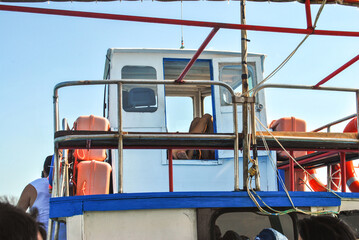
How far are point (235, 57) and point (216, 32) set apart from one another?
4005mm

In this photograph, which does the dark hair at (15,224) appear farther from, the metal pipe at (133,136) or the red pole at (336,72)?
the red pole at (336,72)

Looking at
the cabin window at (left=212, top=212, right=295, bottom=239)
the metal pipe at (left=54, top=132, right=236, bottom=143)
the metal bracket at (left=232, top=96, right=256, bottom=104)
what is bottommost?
the cabin window at (left=212, top=212, right=295, bottom=239)

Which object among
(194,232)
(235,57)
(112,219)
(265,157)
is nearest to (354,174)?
(265,157)

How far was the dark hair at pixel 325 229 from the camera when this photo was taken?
2.75 metres

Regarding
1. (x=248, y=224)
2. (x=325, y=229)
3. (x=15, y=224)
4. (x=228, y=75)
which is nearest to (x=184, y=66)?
(x=228, y=75)

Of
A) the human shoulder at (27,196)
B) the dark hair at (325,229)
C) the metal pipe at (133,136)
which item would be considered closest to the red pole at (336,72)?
the metal pipe at (133,136)

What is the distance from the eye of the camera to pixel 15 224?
1782 millimetres

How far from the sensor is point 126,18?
388 centimetres

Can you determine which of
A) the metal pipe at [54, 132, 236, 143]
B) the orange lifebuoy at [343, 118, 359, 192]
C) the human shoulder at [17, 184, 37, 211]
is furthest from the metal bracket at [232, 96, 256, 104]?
the orange lifebuoy at [343, 118, 359, 192]

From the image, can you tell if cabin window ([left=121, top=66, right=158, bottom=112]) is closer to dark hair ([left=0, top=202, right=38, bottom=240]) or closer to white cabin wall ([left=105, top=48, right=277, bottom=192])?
white cabin wall ([left=105, top=48, right=277, bottom=192])

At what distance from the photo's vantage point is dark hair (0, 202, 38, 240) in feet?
5.71

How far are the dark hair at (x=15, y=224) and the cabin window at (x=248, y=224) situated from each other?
265 cm

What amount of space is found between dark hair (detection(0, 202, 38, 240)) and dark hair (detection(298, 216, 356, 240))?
5.21 ft

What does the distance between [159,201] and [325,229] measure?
174 centimetres
